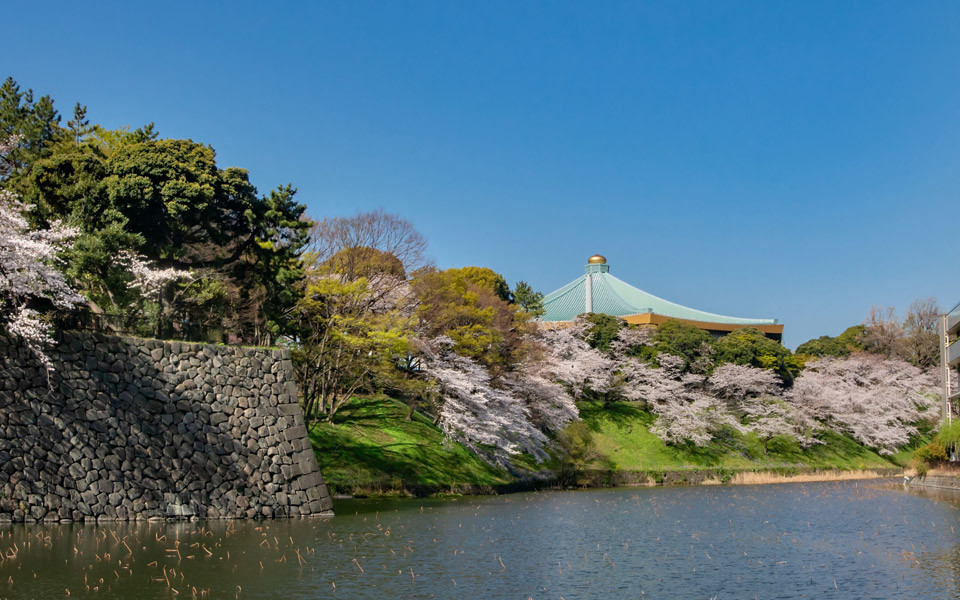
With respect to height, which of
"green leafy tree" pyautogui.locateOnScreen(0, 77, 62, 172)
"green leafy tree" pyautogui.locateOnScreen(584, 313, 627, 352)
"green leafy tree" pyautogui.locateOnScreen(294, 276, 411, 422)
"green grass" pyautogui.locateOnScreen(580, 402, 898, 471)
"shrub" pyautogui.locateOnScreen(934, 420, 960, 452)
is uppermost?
"green leafy tree" pyautogui.locateOnScreen(0, 77, 62, 172)

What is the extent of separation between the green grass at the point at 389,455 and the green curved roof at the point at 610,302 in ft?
158

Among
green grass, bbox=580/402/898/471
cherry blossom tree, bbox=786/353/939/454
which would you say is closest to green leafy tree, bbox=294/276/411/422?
green grass, bbox=580/402/898/471

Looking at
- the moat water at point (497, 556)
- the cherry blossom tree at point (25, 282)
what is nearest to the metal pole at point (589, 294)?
the moat water at point (497, 556)

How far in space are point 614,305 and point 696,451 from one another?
41.8 metres

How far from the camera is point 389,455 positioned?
1169 inches

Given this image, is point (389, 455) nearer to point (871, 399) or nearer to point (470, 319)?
point (470, 319)

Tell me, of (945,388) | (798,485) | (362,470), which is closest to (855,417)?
(945,388)

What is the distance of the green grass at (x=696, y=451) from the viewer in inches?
1740

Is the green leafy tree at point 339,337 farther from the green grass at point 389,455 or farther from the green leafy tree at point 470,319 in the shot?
the green leafy tree at point 470,319

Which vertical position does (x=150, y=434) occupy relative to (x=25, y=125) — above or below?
below

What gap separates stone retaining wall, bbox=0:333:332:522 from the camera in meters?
17.0

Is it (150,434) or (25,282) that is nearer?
(25,282)

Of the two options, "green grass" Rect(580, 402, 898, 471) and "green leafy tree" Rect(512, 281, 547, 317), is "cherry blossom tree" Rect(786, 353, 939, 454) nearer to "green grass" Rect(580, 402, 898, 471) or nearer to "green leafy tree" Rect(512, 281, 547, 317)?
"green grass" Rect(580, 402, 898, 471)

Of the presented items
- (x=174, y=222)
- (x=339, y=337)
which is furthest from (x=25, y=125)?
(x=339, y=337)
